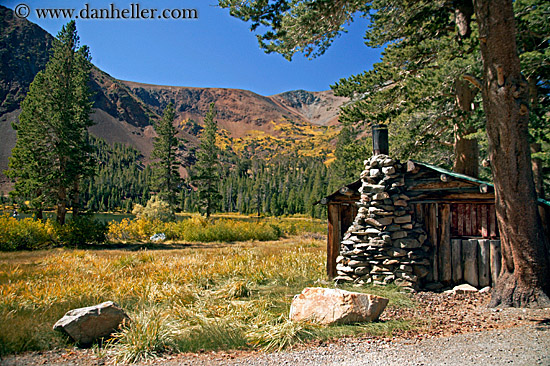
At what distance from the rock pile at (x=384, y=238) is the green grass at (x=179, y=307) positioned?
21.1 inches

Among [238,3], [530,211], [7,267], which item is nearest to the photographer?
[530,211]

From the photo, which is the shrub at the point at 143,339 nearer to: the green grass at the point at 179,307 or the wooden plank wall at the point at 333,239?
the green grass at the point at 179,307

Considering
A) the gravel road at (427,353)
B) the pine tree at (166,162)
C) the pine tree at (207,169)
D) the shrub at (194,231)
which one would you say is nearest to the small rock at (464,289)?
the gravel road at (427,353)

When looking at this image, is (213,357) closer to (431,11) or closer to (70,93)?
(431,11)

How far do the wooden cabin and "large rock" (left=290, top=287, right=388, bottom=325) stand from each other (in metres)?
3.12

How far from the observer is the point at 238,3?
625 cm

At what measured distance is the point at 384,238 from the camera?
760 centimetres

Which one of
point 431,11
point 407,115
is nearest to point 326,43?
point 431,11

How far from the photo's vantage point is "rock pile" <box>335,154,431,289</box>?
7523mm

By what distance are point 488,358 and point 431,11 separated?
28.6 feet

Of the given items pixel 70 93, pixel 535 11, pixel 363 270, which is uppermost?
pixel 70 93

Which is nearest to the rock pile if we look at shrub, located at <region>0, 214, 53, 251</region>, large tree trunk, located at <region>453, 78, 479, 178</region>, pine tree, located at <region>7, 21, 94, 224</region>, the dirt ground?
the dirt ground

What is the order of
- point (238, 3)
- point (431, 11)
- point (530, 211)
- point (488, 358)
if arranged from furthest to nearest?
point (431, 11) → point (238, 3) → point (530, 211) → point (488, 358)

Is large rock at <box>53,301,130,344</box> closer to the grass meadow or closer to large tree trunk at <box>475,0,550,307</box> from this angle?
the grass meadow
